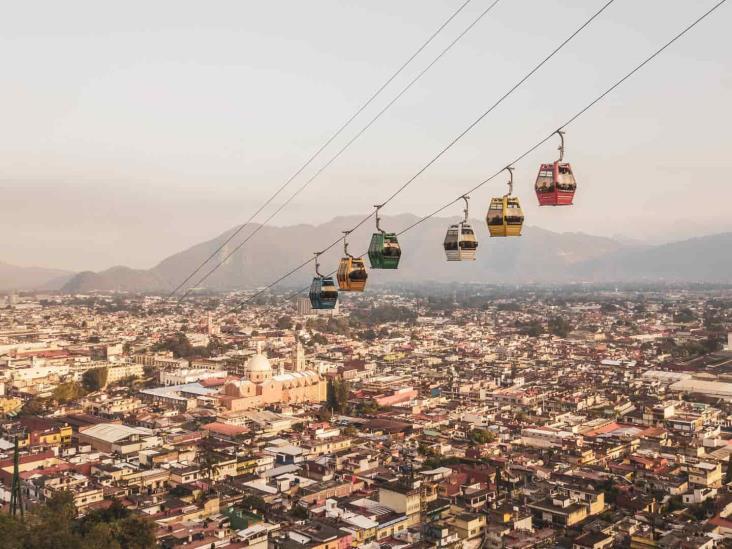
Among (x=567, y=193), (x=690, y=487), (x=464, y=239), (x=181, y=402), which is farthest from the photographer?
(x=181, y=402)

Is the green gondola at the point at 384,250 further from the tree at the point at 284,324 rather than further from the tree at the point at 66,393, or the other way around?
the tree at the point at 284,324

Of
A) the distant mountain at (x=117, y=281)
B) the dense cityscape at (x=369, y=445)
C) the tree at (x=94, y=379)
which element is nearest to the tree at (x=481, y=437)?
the dense cityscape at (x=369, y=445)

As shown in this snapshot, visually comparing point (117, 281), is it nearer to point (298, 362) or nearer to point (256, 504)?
point (298, 362)

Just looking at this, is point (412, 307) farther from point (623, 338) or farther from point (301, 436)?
point (301, 436)

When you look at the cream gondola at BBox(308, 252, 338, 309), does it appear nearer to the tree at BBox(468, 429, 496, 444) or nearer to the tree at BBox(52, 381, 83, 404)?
the tree at BBox(468, 429, 496, 444)

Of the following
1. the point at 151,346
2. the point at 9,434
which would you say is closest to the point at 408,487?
the point at 9,434

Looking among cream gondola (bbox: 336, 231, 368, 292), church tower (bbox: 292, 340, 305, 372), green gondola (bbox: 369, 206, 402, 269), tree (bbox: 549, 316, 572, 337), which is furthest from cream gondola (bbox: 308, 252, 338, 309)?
tree (bbox: 549, 316, 572, 337)

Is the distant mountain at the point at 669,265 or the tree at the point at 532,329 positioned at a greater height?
the distant mountain at the point at 669,265
